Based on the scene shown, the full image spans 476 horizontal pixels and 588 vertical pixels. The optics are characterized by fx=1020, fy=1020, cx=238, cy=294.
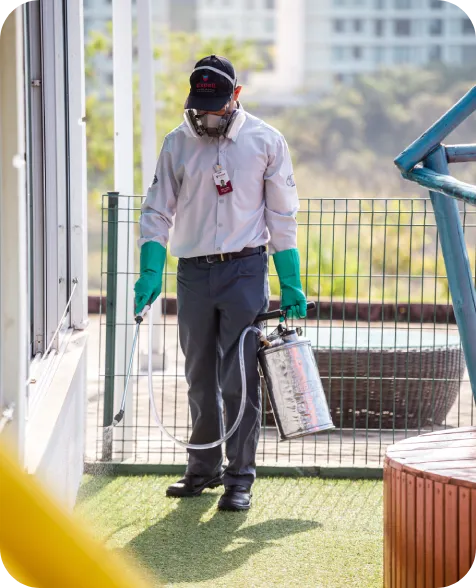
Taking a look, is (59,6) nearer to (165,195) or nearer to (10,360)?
(165,195)

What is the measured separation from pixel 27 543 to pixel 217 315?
109 inches

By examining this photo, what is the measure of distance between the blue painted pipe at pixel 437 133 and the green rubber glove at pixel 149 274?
5.90 feet

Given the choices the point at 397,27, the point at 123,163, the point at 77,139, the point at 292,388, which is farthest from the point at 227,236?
the point at 397,27

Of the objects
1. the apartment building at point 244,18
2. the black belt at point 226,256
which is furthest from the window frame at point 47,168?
the apartment building at point 244,18

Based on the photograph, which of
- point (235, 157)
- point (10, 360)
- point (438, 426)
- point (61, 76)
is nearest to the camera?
point (10, 360)

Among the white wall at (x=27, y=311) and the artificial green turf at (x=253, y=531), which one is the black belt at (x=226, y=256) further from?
the artificial green turf at (x=253, y=531)

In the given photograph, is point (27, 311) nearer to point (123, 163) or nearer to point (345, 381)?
point (123, 163)

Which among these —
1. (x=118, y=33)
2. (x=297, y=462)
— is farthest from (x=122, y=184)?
(x=297, y=462)

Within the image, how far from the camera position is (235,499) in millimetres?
4691

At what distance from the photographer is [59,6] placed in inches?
191

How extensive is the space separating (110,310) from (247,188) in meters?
1.24

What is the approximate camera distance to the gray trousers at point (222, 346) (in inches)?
181

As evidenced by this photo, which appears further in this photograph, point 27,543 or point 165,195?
point 165,195

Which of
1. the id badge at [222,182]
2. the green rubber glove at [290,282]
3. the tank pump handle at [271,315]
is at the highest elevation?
the id badge at [222,182]
